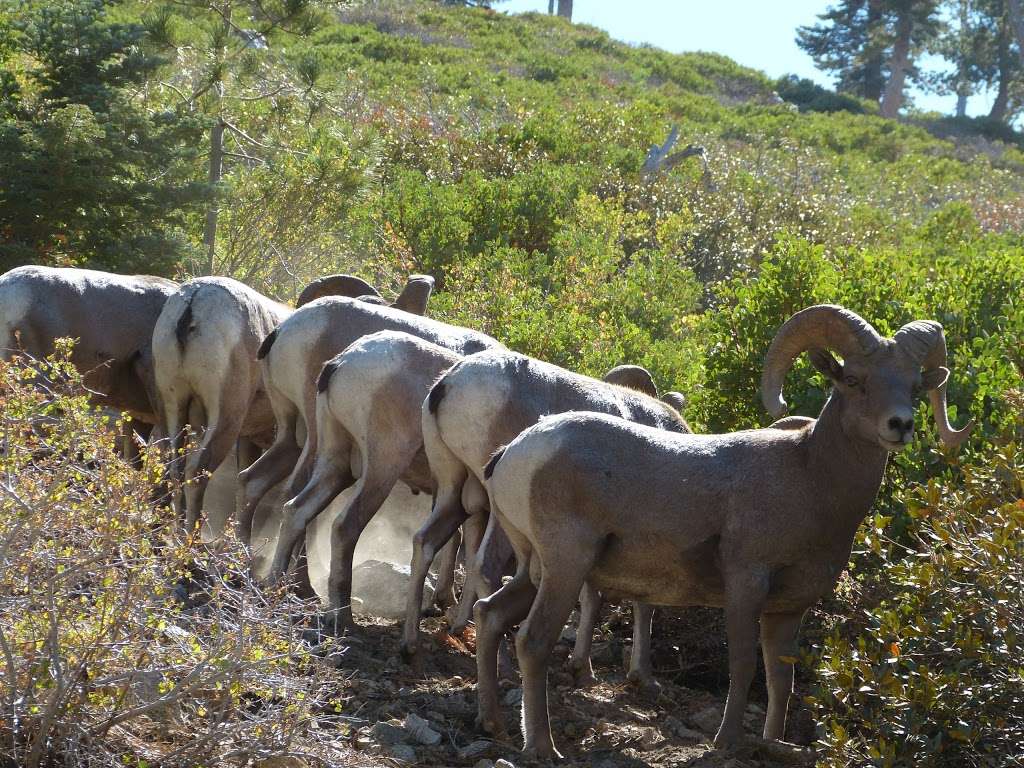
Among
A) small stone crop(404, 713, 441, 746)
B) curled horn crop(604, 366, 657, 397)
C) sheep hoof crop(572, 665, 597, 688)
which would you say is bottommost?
sheep hoof crop(572, 665, 597, 688)

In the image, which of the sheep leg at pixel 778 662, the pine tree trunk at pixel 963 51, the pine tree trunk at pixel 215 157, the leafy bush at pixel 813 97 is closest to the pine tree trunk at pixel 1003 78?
the pine tree trunk at pixel 963 51

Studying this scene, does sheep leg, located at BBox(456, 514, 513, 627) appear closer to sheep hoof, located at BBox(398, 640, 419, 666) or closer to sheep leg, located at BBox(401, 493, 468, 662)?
sheep leg, located at BBox(401, 493, 468, 662)

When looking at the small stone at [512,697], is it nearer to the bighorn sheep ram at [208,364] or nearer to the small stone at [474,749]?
the small stone at [474,749]

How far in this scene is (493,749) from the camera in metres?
A: 6.88

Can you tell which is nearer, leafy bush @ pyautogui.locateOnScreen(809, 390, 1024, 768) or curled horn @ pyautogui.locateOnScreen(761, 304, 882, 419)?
leafy bush @ pyautogui.locateOnScreen(809, 390, 1024, 768)

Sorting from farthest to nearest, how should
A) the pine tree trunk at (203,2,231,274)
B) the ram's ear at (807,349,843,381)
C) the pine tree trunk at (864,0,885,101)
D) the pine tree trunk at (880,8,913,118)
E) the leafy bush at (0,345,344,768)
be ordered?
the pine tree trunk at (864,0,885,101) < the pine tree trunk at (880,8,913,118) < the pine tree trunk at (203,2,231,274) < the ram's ear at (807,349,843,381) < the leafy bush at (0,345,344,768)

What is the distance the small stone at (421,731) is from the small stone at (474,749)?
0.15 metres

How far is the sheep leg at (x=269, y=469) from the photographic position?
10.1 metres

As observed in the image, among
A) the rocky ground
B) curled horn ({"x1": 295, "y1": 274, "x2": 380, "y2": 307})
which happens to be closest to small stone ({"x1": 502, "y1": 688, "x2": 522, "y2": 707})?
the rocky ground

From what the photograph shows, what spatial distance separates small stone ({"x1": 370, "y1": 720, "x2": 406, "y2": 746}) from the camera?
669cm

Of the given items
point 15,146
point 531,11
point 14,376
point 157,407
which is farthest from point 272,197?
point 531,11

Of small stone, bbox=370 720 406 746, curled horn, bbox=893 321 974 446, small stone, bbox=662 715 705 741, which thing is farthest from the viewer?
small stone, bbox=662 715 705 741

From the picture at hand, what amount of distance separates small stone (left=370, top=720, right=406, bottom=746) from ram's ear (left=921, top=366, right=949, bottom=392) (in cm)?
321

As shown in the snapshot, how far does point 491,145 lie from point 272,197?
7614 mm
